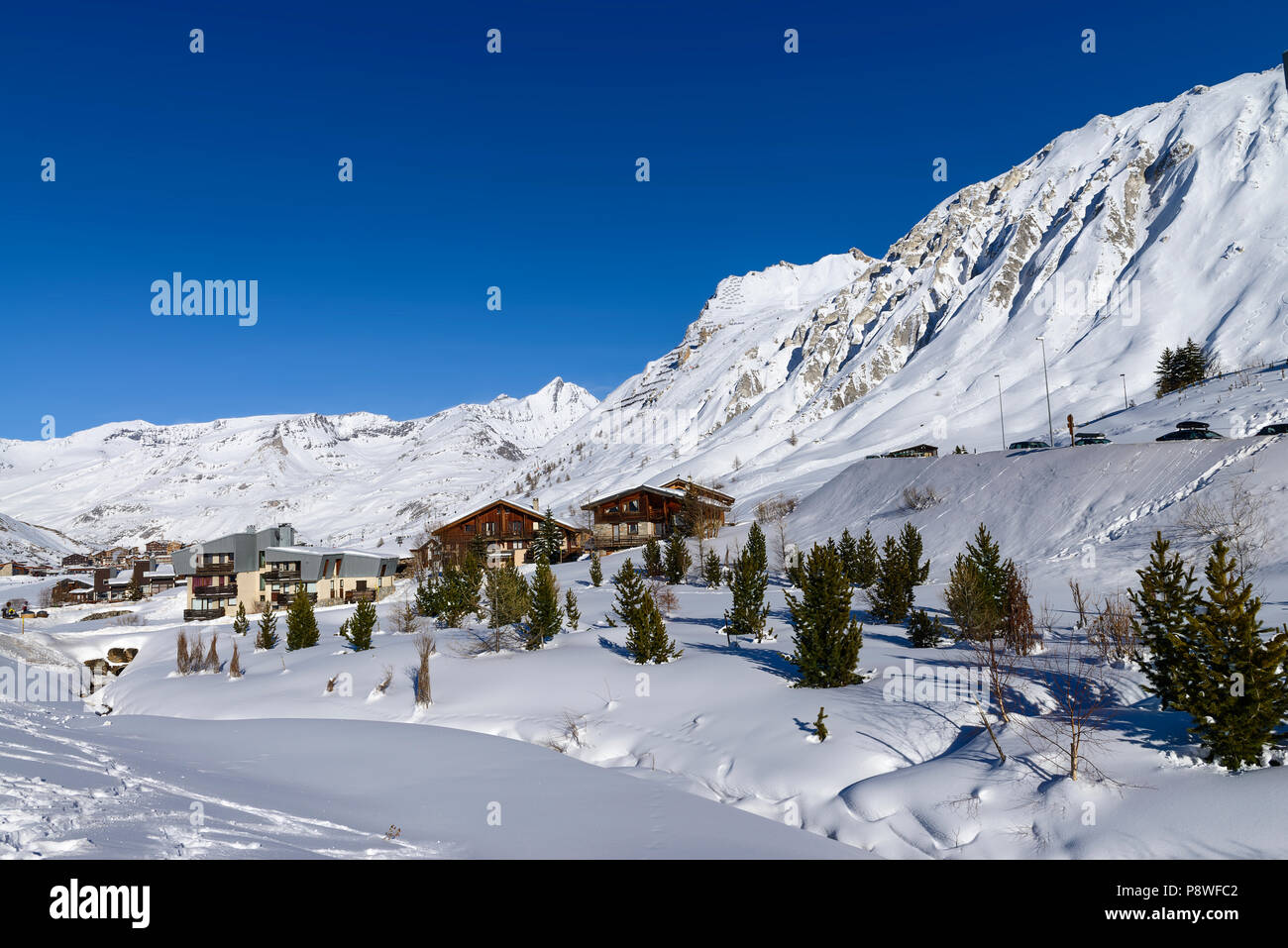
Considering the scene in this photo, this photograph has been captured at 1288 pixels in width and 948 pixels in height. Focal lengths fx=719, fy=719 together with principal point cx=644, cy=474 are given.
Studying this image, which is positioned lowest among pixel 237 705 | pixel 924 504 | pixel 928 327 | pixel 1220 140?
pixel 237 705

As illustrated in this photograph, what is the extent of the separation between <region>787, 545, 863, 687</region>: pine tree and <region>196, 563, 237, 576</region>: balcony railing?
199ft

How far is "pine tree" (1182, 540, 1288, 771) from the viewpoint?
12344 millimetres

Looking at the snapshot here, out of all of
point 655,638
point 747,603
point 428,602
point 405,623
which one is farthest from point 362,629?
point 747,603

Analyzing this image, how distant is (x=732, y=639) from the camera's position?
28.4m

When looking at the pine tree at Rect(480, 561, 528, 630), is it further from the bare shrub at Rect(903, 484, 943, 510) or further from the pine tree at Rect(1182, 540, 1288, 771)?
the bare shrub at Rect(903, 484, 943, 510)

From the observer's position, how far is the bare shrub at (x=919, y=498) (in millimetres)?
49969

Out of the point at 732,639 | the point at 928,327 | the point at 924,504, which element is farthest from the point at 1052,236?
the point at 732,639

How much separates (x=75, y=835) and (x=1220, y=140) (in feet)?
693

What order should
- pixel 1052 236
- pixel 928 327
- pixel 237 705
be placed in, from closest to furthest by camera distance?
pixel 237 705
pixel 1052 236
pixel 928 327

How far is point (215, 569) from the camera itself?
6506 centimetres

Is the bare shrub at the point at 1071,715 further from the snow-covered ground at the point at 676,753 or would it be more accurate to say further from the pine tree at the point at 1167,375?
the pine tree at the point at 1167,375

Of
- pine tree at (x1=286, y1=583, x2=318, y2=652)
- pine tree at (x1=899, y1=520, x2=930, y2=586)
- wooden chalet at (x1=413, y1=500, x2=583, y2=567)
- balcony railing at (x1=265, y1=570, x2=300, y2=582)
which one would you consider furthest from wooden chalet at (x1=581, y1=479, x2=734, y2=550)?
pine tree at (x1=286, y1=583, x2=318, y2=652)

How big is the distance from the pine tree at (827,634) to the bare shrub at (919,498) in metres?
31.4
